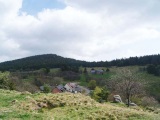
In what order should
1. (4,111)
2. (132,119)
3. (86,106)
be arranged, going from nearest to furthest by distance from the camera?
(4,111)
(132,119)
(86,106)

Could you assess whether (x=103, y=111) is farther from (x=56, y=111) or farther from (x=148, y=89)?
(x=148, y=89)

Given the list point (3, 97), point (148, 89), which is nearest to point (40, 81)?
point (148, 89)

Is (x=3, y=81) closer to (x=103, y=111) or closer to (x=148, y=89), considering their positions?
(x=103, y=111)

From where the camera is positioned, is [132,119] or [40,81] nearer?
[132,119]

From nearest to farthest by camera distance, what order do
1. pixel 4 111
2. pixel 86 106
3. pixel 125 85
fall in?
1. pixel 4 111
2. pixel 86 106
3. pixel 125 85

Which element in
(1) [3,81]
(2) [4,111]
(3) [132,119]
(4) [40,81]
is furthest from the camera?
(4) [40,81]

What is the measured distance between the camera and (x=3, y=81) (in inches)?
2432

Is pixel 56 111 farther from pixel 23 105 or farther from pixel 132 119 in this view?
pixel 132 119

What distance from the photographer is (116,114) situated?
91.9ft

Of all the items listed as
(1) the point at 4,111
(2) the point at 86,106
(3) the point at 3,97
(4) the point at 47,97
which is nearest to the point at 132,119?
(2) the point at 86,106

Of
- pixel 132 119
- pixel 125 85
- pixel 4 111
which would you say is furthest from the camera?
pixel 125 85

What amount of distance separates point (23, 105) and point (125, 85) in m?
43.6

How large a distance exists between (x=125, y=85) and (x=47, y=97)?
39.7 m

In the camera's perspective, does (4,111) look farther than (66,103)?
No
